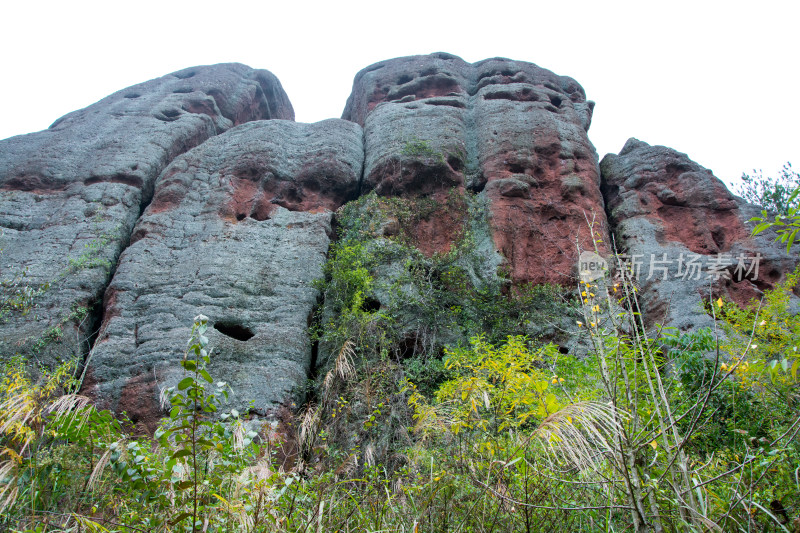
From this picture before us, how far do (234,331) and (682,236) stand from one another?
7746mm

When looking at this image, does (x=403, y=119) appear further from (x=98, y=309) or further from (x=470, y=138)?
(x=98, y=309)

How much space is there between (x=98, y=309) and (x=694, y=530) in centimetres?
806

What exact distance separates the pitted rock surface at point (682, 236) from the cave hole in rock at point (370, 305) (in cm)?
403

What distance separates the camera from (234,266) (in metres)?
8.33

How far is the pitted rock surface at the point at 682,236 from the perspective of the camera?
27.9 ft

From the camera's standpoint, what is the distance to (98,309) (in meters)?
8.02

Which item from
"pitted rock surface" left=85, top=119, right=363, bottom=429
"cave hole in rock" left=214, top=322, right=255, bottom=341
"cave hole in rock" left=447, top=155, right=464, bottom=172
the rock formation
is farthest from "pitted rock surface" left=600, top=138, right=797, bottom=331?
"cave hole in rock" left=214, top=322, right=255, bottom=341

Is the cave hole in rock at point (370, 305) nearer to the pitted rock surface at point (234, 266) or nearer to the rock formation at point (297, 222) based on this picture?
the rock formation at point (297, 222)

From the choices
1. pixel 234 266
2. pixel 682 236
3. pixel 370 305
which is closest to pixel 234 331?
pixel 234 266

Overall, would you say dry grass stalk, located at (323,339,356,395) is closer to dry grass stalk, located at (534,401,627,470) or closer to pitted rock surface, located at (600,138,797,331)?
dry grass stalk, located at (534,401,627,470)

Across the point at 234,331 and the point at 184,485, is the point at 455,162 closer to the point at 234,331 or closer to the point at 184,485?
the point at 234,331

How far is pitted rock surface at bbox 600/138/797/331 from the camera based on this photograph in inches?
334

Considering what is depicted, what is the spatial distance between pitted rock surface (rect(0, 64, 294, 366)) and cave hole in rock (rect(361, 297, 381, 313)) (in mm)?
3854

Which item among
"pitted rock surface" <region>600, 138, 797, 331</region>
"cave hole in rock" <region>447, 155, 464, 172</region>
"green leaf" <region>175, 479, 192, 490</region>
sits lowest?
"pitted rock surface" <region>600, 138, 797, 331</region>
